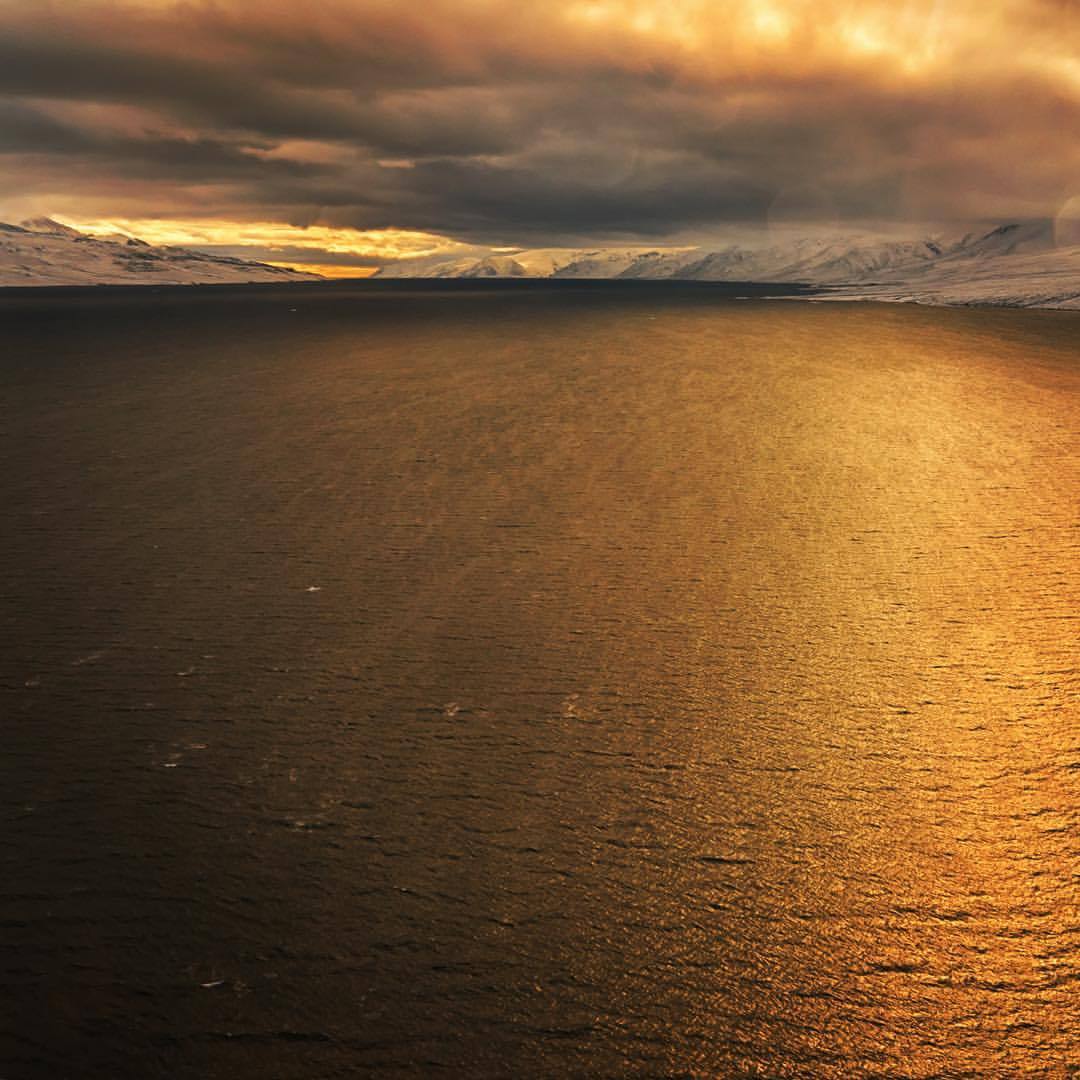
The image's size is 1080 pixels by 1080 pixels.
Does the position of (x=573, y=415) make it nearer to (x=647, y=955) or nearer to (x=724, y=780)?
(x=724, y=780)

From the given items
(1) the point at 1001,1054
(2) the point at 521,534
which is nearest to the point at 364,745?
(1) the point at 1001,1054

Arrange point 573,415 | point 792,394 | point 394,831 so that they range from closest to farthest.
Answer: point 394,831 → point 573,415 → point 792,394

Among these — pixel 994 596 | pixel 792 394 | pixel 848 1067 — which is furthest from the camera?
pixel 792 394

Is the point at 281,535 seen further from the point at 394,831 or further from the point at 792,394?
the point at 792,394

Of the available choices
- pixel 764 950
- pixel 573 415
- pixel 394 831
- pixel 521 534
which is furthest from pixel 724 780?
pixel 573 415

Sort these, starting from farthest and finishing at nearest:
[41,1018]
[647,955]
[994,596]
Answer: [994,596] → [647,955] → [41,1018]

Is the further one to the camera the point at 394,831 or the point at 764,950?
the point at 394,831
